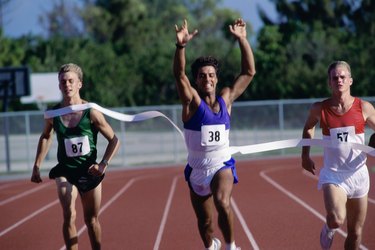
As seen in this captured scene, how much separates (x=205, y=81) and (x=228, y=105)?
1.00 feet

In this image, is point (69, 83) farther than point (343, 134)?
Yes

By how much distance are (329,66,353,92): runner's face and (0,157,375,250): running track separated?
2.27 meters

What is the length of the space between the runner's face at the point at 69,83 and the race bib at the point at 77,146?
389mm

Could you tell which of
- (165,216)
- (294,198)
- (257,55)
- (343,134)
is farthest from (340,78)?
(257,55)

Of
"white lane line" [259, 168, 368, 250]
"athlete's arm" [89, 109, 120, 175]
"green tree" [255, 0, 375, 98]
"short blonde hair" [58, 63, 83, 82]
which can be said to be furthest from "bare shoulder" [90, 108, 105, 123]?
"green tree" [255, 0, 375, 98]

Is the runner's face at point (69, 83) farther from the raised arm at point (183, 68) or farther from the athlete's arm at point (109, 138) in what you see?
the raised arm at point (183, 68)

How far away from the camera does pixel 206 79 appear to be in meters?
6.07

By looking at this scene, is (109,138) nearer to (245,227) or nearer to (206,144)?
(206,144)

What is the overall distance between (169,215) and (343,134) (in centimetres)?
521

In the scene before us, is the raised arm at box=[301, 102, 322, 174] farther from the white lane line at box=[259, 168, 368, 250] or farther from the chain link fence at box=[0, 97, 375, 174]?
→ the chain link fence at box=[0, 97, 375, 174]

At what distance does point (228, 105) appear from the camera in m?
6.20

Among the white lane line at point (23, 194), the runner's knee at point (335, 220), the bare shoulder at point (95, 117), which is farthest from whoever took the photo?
the white lane line at point (23, 194)

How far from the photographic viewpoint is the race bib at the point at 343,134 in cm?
573

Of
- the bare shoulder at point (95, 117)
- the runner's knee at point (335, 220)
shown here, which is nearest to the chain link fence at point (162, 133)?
the bare shoulder at point (95, 117)
